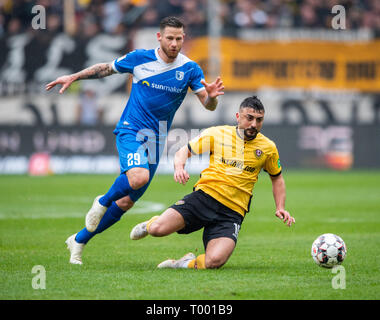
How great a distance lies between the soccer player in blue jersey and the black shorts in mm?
539

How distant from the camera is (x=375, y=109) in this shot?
80.4 ft

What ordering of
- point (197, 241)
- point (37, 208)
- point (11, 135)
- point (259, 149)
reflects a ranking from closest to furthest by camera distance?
1. point (259, 149)
2. point (197, 241)
3. point (37, 208)
4. point (11, 135)

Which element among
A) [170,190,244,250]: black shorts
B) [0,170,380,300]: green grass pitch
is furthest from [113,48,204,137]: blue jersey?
[0,170,380,300]: green grass pitch

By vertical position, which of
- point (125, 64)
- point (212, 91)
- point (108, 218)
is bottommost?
point (108, 218)

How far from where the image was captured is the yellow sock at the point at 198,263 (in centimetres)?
708

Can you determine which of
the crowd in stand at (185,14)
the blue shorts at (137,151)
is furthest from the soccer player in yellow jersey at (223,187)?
the crowd in stand at (185,14)

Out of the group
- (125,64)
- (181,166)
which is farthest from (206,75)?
(181,166)

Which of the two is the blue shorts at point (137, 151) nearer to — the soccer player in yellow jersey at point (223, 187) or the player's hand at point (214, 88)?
the soccer player in yellow jersey at point (223, 187)

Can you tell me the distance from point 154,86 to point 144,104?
0.23m

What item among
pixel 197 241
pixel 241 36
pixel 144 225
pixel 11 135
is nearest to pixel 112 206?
pixel 144 225

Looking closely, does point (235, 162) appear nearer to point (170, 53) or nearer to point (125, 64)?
point (170, 53)

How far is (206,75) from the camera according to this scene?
75.7 feet
